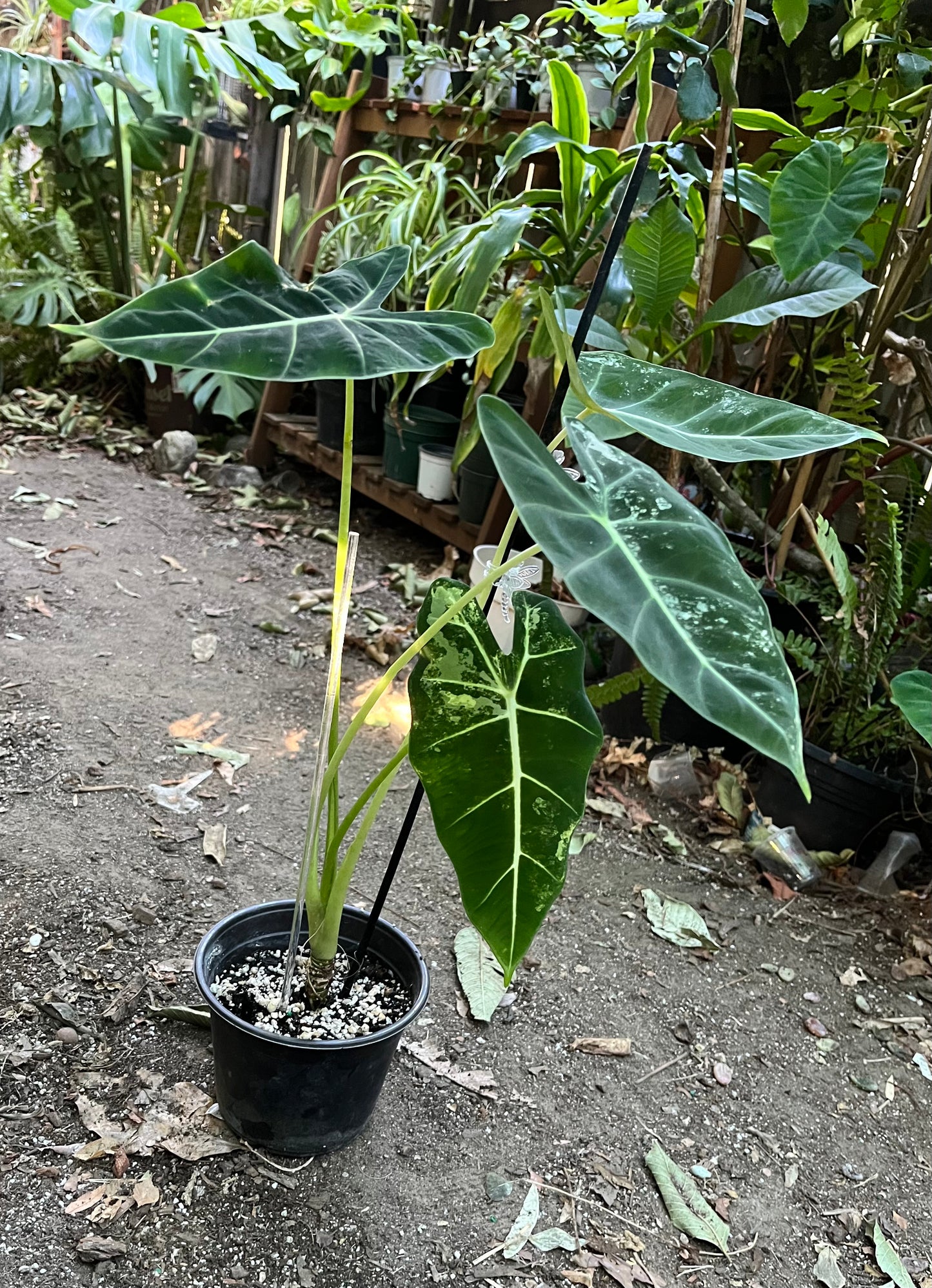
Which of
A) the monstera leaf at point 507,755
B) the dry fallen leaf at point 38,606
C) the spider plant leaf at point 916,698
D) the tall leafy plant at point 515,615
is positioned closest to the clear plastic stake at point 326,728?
the tall leafy plant at point 515,615

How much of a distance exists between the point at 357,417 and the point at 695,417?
102 inches

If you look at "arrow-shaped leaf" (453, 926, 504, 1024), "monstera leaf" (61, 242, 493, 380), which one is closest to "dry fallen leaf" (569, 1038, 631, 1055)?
"arrow-shaped leaf" (453, 926, 504, 1024)

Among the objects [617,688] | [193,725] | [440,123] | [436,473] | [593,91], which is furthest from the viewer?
[440,123]

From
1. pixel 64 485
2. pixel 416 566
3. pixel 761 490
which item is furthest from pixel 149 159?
pixel 761 490

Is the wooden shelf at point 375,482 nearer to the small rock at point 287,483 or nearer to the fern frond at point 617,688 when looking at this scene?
the small rock at point 287,483

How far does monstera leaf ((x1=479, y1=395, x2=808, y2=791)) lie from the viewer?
1.95ft

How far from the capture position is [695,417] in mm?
866

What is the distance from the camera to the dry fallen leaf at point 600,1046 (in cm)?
144

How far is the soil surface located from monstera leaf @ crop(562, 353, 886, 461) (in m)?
0.92

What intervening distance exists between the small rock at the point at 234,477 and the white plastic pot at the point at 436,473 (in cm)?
92

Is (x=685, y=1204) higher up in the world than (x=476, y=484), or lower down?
lower down

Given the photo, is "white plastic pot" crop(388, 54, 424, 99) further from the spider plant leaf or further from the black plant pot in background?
the spider plant leaf

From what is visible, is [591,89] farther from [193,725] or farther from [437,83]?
[193,725]

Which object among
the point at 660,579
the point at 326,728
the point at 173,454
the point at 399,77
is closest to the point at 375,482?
the point at 173,454
